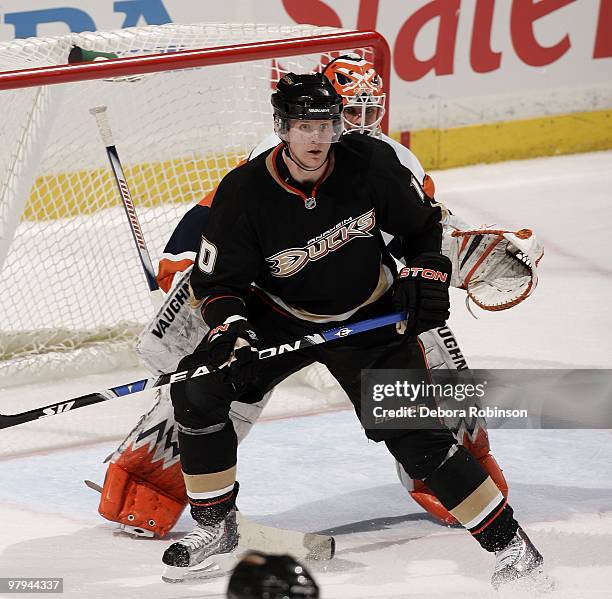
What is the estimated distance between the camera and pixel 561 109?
665cm

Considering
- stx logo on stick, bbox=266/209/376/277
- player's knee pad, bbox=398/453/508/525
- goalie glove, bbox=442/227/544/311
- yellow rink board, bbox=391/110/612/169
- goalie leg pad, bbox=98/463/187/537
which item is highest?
stx logo on stick, bbox=266/209/376/277

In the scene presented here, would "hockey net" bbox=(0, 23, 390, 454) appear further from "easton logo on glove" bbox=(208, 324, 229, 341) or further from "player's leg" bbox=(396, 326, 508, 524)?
"easton logo on glove" bbox=(208, 324, 229, 341)

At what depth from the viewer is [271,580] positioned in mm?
1290

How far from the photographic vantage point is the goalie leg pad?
118 inches

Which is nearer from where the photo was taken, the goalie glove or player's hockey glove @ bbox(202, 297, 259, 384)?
player's hockey glove @ bbox(202, 297, 259, 384)

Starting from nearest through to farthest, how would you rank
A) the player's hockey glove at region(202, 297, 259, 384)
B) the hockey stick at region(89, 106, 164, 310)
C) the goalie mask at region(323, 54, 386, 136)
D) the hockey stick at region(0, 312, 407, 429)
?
the player's hockey glove at region(202, 297, 259, 384) → the hockey stick at region(0, 312, 407, 429) → the goalie mask at region(323, 54, 386, 136) → the hockey stick at region(89, 106, 164, 310)

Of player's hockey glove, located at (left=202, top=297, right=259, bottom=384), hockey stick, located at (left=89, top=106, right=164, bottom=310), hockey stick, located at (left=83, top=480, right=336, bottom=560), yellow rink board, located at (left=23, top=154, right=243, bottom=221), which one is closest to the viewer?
player's hockey glove, located at (left=202, top=297, right=259, bottom=384)

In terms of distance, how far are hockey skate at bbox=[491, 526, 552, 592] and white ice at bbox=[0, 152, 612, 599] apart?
3cm

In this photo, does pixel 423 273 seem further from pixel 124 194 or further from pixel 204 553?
pixel 124 194

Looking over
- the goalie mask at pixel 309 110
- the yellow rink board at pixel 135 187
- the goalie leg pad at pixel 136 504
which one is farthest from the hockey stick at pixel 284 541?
the yellow rink board at pixel 135 187

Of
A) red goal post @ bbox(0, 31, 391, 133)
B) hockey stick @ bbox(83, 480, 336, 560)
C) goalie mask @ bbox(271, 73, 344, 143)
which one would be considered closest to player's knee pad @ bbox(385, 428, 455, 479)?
hockey stick @ bbox(83, 480, 336, 560)

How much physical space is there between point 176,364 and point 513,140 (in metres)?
3.96

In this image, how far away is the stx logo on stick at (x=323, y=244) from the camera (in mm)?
2629

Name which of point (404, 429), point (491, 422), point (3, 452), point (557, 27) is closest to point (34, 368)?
point (3, 452)
